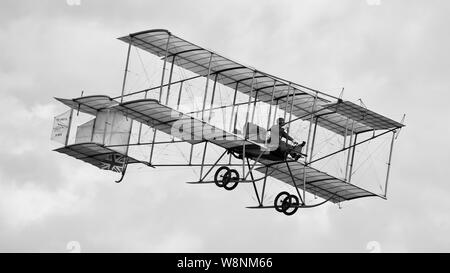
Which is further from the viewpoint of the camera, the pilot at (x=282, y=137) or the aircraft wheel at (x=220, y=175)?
the pilot at (x=282, y=137)

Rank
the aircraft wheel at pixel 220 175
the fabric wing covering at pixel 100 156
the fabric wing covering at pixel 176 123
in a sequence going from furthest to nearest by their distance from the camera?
1. the fabric wing covering at pixel 100 156
2. the aircraft wheel at pixel 220 175
3. the fabric wing covering at pixel 176 123

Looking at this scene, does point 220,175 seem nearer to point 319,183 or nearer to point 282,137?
point 282,137

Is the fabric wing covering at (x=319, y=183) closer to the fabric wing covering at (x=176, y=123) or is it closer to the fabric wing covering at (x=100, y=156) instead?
the fabric wing covering at (x=176, y=123)

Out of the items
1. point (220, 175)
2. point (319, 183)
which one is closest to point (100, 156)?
point (220, 175)

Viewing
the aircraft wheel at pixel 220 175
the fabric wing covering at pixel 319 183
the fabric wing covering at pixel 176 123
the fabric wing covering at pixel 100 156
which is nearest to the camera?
the fabric wing covering at pixel 176 123

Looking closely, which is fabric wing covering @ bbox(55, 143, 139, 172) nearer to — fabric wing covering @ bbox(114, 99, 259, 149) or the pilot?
fabric wing covering @ bbox(114, 99, 259, 149)

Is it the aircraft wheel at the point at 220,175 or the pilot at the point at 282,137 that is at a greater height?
the pilot at the point at 282,137
